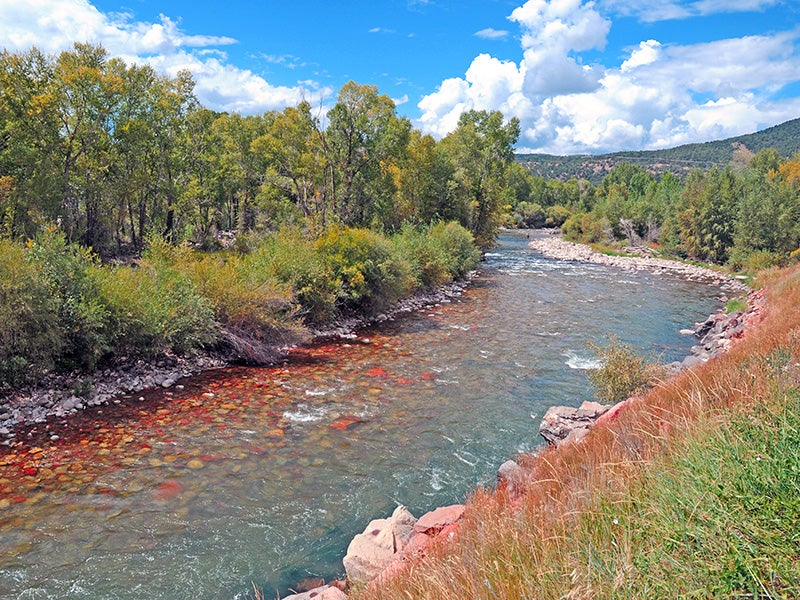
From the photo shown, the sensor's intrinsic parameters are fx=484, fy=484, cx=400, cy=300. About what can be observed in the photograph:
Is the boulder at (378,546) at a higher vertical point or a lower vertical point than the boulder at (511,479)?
lower

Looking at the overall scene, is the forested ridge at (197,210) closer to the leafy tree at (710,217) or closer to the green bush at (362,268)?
the green bush at (362,268)

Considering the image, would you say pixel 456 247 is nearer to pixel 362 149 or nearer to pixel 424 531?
pixel 362 149

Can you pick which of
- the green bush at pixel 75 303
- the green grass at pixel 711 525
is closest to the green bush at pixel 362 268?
the green bush at pixel 75 303

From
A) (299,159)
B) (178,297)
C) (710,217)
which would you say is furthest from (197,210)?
(710,217)

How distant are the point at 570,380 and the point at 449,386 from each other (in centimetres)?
366

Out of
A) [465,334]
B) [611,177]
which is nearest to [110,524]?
[465,334]

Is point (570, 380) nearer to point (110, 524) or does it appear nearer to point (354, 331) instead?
point (354, 331)

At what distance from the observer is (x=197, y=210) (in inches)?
1478

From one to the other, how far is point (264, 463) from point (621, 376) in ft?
26.3

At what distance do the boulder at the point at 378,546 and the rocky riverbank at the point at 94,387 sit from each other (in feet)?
26.2

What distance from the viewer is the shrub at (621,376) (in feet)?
35.8

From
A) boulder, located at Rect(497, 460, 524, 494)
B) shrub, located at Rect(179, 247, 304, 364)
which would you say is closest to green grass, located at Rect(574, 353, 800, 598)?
boulder, located at Rect(497, 460, 524, 494)

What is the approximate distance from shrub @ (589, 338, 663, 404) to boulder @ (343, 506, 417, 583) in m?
6.38

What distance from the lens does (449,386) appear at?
46.2 ft
